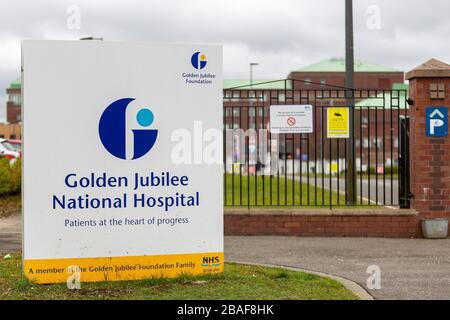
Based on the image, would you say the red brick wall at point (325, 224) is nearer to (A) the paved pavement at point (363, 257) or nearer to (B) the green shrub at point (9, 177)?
(A) the paved pavement at point (363, 257)

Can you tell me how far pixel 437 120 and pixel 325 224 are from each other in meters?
2.57

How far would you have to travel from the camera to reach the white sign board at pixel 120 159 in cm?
690

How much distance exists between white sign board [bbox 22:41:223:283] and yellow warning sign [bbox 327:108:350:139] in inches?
218

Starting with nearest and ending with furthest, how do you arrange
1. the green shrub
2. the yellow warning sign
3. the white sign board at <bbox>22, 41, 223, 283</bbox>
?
the white sign board at <bbox>22, 41, 223, 283</bbox> → the yellow warning sign → the green shrub

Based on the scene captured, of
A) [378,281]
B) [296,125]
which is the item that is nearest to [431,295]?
[378,281]

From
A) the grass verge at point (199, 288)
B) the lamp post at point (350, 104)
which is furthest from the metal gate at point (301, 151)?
the grass verge at point (199, 288)

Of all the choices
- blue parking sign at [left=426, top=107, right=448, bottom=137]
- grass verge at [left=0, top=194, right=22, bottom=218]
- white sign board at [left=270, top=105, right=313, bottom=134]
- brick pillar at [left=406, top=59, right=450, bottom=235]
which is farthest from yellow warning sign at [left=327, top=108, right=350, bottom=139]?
grass verge at [left=0, top=194, right=22, bottom=218]

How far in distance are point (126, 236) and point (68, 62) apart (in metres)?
1.80

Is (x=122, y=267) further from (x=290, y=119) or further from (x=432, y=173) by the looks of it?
(x=432, y=173)

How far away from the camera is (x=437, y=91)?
1194 centimetres

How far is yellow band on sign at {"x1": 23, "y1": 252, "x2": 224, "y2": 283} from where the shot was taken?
6941 millimetres

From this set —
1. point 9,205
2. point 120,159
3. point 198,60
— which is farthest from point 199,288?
point 9,205

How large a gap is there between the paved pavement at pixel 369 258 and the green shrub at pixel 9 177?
8603 mm

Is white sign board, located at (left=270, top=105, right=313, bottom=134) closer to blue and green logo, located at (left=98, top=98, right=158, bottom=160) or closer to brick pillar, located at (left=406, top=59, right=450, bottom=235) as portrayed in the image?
brick pillar, located at (left=406, top=59, right=450, bottom=235)
